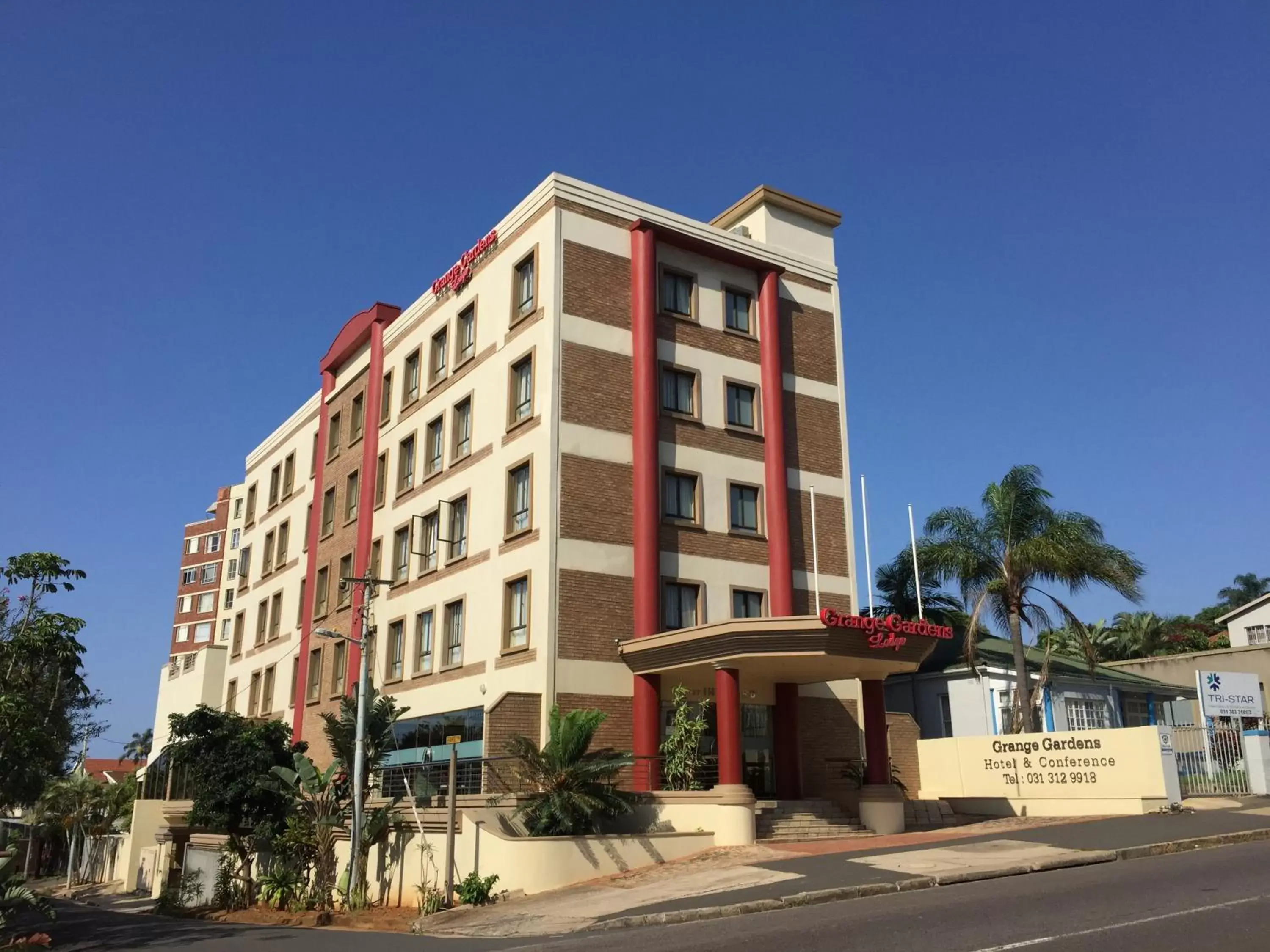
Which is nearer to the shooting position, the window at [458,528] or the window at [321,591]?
the window at [458,528]

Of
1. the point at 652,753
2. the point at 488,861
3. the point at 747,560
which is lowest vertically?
the point at 488,861

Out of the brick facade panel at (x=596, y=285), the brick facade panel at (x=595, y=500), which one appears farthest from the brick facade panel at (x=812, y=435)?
the brick facade panel at (x=596, y=285)

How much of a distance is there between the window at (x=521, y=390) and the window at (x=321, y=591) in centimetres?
1492

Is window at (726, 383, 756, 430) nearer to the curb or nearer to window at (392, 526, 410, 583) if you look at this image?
window at (392, 526, 410, 583)

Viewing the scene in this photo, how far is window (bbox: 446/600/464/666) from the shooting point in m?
32.2

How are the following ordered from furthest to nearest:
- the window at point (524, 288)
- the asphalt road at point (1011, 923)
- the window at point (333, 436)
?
the window at point (333, 436)
the window at point (524, 288)
the asphalt road at point (1011, 923)

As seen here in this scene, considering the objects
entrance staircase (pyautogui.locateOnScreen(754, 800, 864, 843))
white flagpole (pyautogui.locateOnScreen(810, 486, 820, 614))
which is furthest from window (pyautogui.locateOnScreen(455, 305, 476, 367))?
entrance staircase (pyautogui.locateOnScreen(754, 800, 864, 843))

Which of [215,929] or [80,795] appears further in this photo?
[80,795]

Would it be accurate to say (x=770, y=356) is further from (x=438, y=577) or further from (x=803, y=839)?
(x=803, y=839)

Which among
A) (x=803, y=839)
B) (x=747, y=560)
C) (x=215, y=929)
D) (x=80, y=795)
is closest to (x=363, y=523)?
(x=747, y=560)

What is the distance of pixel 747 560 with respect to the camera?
1260 inches

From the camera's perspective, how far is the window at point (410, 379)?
129ft

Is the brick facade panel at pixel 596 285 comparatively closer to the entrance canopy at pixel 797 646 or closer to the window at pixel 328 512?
the entrance canopy at pixel 797 646

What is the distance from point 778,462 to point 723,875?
49.4 ft
